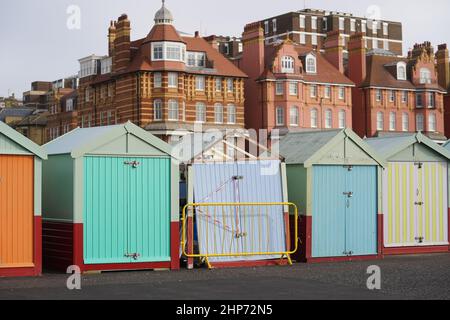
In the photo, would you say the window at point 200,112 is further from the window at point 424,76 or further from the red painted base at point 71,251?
the red painted base at point 71,251

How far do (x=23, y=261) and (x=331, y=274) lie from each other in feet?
23.6

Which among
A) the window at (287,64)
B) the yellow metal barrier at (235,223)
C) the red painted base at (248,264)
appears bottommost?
the red painted base at (248,264)

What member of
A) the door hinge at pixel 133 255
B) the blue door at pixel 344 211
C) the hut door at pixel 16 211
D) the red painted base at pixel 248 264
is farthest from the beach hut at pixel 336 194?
the hut door at pixel 16 211

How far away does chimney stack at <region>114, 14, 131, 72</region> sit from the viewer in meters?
70.8

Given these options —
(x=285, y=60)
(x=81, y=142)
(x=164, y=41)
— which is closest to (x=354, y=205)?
(x=81, y=142)

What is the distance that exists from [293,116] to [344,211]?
51.0 metres

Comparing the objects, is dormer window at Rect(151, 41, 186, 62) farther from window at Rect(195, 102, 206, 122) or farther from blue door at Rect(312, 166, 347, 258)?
blue door at Rect(312, 166, 347, 258)

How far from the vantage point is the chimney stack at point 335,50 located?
260ft

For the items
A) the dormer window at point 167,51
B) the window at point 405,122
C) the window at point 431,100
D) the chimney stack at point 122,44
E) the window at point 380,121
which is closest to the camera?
the dormer window at point 167,51

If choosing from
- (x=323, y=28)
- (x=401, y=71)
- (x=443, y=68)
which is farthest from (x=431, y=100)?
(x=323, y=28)

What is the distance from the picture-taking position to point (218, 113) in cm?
7300

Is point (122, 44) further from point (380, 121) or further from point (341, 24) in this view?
point (341, 24)

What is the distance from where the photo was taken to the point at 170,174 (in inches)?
836
